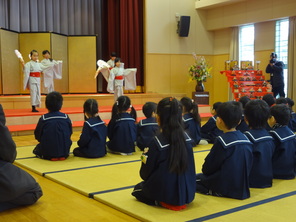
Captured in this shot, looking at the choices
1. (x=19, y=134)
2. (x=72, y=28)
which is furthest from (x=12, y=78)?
(x=19, y=134)

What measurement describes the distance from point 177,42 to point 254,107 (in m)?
8.92

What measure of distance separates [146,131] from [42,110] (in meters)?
4.17

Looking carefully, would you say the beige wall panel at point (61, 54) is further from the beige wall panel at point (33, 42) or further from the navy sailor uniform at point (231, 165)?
the navy sailor uniform at point (231, 165)

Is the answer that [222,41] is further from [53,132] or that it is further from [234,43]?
[53,132]

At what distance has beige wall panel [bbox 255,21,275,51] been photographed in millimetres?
10988

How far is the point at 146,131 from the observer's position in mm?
5203

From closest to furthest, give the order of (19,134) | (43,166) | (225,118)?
(225,118), (43,166), (19,134)

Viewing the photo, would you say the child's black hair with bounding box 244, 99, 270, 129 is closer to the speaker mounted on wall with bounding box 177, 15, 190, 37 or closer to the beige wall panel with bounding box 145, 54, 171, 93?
the beige wall panel with bounding box 145, 54, 171, 93

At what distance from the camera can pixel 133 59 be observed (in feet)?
37.8

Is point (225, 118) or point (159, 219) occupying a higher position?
point (225, 118)

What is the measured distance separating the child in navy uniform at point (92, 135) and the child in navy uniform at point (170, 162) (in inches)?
76.2

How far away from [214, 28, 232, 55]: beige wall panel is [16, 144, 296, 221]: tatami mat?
26.8 ft

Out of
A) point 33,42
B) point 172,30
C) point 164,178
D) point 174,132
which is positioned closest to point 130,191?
point 164,178

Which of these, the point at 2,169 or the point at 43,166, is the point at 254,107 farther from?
the point at 43,166
